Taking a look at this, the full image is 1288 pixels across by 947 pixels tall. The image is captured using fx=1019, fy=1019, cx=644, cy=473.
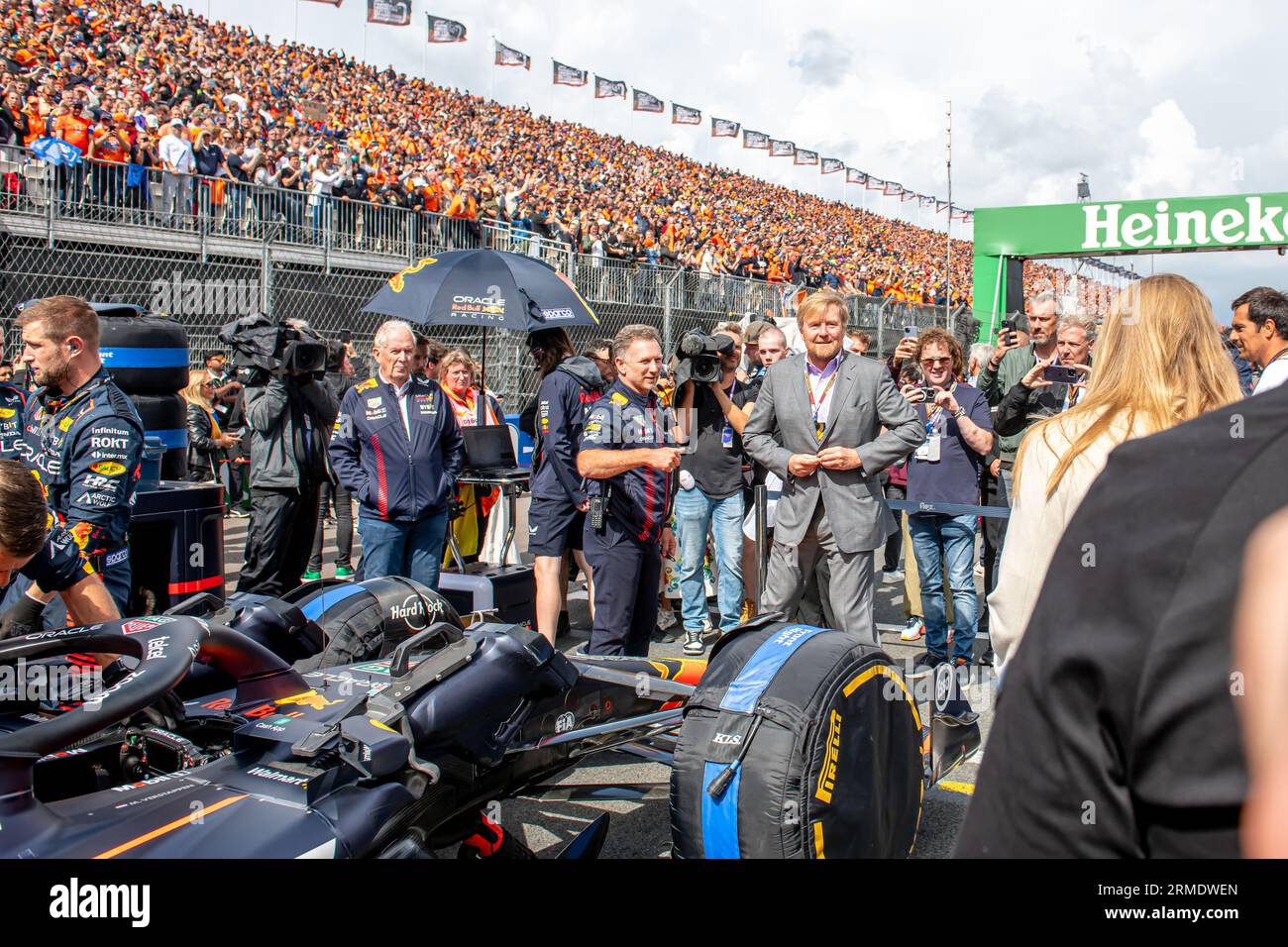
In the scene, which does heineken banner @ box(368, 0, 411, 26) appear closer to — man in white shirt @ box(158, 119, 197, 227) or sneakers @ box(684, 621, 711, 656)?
man in white shirt @ box(158, 119, 197, 227)

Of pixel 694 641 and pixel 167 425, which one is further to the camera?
pixel 694 641

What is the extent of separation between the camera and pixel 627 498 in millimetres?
4730

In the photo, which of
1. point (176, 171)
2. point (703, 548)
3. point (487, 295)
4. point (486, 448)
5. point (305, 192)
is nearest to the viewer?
point (703, 548)

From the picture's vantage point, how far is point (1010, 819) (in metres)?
0.79

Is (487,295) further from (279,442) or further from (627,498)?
(627,498)

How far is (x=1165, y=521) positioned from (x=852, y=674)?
2.24 meters

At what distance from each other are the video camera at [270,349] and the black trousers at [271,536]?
2.44ft

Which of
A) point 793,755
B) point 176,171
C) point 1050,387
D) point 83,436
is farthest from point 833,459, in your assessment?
point 176,171

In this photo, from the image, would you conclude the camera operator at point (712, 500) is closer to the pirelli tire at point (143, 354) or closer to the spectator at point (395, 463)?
the spectator at point (395, 463)

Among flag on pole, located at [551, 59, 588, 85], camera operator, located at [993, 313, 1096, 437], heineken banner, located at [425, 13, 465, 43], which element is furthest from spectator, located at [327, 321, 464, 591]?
flag on pole, located at [551, 59, 588, 85]

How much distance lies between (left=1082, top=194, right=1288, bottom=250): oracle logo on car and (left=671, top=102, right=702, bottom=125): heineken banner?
3293 cm

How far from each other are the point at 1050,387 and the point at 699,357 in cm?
204

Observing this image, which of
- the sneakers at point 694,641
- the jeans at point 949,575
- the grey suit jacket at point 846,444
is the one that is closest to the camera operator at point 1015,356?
the jeans at point 949,575
